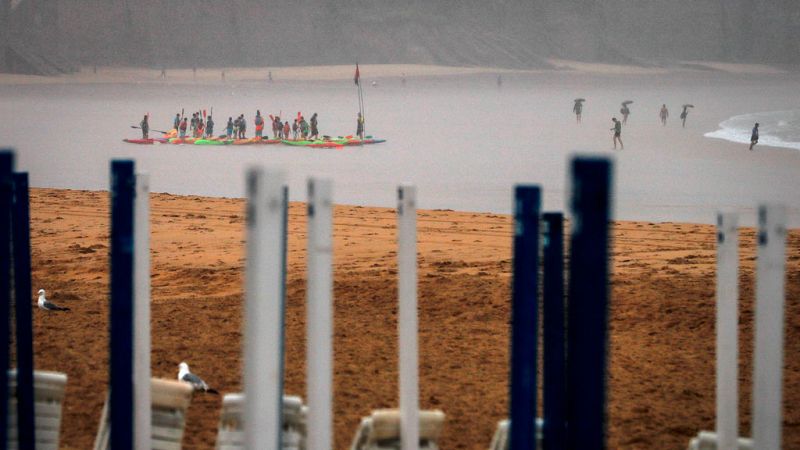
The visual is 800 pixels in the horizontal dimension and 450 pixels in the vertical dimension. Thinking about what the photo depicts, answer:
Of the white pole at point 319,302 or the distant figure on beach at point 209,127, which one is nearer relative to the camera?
the white pole at point 319,302

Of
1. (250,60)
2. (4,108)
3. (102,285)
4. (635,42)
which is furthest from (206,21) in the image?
(102,285)

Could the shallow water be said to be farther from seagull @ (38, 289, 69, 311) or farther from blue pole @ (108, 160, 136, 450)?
seagull @ (38, 289, 69, 311)

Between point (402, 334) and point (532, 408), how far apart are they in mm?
728

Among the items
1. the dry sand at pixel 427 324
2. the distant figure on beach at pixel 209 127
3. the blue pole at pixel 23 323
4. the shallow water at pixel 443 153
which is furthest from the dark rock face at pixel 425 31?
the blue pole at pixel 23 323

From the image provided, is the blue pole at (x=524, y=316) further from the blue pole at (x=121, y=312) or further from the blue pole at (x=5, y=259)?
the blue pole at (x=5, y=259)

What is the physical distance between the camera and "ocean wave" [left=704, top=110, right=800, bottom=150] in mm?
41250

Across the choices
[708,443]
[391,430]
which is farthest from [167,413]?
[708,443]

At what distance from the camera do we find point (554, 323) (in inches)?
194

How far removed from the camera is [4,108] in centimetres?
6216

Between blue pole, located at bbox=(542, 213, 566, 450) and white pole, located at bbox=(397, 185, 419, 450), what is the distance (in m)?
0.52

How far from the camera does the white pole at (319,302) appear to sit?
458 centimetres

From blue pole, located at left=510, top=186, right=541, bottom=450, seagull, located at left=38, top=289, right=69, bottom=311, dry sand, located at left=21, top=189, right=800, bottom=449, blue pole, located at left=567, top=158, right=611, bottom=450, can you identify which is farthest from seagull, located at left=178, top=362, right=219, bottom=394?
blue pole, located at left=567, top=158, right=611, bottom=450

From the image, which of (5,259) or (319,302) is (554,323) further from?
(5,259)

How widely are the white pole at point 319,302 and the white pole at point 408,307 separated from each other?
0.35 meters
